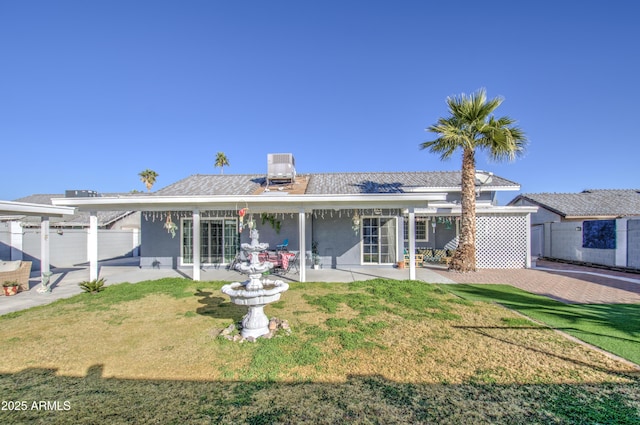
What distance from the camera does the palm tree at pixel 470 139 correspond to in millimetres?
10227

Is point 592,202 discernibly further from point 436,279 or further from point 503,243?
point 436,279

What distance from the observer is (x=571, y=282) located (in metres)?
9.01

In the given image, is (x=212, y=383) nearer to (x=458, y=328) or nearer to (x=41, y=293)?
(x=458, y=328)

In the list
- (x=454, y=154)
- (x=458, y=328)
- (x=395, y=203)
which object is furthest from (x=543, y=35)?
(x=458, y=328)

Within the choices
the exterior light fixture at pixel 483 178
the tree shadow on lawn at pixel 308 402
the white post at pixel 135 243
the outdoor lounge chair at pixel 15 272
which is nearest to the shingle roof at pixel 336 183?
the exterior light fixture at pixel 483 178

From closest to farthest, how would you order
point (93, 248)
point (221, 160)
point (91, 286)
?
point (91, 286), point (93, 248), point (221, 160)

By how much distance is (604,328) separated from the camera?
4.93 m

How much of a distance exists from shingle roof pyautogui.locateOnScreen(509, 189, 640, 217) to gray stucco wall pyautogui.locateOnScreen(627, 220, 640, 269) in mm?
5719

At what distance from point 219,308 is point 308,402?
4076mm

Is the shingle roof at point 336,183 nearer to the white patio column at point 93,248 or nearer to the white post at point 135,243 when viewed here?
the white patio column at point 93,248

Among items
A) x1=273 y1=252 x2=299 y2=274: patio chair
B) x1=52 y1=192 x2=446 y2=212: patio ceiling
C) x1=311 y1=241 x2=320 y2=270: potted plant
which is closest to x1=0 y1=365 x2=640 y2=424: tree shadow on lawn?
x1=52 y1=192 x2=446 y2=212: patio ceiling

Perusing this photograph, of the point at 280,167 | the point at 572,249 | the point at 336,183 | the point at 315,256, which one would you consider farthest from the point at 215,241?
the point at 572,249

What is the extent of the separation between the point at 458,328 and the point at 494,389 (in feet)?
6.39

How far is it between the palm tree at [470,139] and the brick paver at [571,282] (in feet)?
3.54
